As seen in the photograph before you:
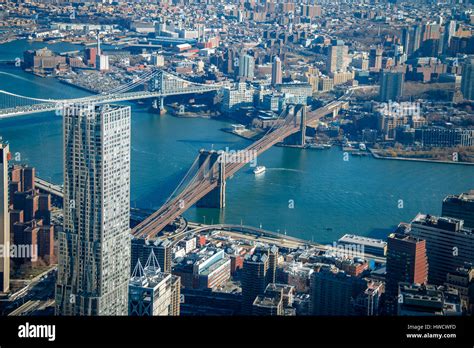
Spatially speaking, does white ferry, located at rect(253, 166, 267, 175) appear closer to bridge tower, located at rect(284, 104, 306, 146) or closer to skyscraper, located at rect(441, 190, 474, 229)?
bridge tower, located at rect(284, 104, 306, 146)

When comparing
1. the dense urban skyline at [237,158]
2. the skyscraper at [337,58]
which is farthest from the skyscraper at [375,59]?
the skyscraper at [337,58]

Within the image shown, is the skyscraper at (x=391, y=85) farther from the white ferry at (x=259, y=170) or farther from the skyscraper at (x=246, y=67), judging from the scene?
the white ferry at (x=259, y=170)

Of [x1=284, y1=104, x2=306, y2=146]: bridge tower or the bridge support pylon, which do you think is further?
the bridge support pylon

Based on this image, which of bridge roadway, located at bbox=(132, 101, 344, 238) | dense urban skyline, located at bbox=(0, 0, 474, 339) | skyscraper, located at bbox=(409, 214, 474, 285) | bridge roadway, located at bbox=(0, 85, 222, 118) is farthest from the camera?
bridge roadway, located at bbox=(0, 85, 222, 118)

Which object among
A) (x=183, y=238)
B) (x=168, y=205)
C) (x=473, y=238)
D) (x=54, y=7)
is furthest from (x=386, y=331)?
(x=54, y=7)

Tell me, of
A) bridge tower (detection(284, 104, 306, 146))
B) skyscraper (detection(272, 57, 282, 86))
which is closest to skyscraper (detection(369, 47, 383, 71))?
skyscraper (detection(272, 57, 282, 86))

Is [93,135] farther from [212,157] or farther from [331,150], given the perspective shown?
[331,150]

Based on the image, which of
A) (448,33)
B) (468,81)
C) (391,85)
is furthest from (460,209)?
(448,33)
